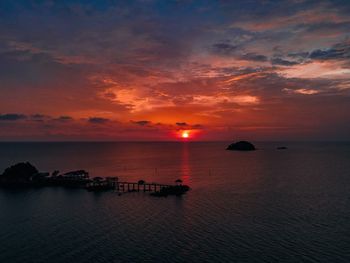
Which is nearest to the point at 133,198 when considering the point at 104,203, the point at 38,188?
the point at 104,203

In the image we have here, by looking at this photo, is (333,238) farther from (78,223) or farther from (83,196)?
(83,196)

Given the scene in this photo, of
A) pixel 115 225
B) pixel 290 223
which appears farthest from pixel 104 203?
pixel 290 223

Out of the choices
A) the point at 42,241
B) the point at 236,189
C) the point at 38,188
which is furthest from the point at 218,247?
the point at 38,188

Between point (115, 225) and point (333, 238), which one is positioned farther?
point (115, 225)

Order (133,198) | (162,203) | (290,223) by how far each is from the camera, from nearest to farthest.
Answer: (290,223)
(162,203)
(133,198)

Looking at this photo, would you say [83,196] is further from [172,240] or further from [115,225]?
[172,240]

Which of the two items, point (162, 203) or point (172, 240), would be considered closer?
point (172, 240)

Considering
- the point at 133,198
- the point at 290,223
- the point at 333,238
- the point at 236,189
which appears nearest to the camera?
the point at 333,238

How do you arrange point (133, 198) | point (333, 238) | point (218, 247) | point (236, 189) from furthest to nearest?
point (236, 189) < point (133, 198) < point (333, 238) < point (218, 247)

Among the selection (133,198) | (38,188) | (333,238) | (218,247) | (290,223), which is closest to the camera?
(218,247)
